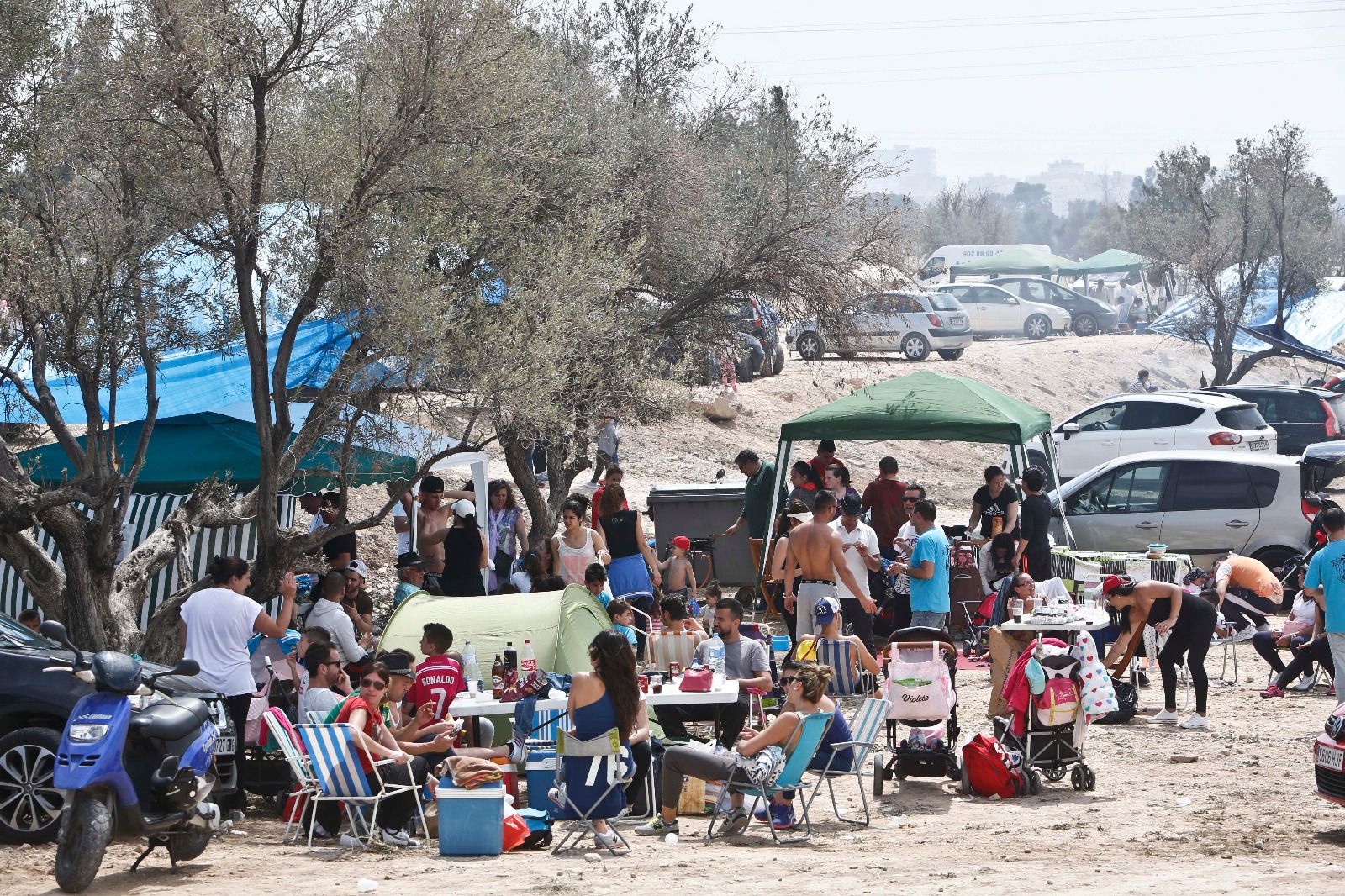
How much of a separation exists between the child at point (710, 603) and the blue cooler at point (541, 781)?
2638mm

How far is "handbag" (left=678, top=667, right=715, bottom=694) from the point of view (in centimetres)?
920

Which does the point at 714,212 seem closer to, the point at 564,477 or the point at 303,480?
the point at 564,477

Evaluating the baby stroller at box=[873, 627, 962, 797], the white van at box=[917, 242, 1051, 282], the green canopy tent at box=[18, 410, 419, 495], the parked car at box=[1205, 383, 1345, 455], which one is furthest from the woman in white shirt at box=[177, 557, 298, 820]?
the white van at box=[917, 242, 1051, 282]

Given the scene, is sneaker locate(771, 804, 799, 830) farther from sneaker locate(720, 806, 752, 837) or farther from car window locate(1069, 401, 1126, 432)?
car window locate(1069, 401, 1126, 432)

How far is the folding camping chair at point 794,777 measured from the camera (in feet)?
26.4

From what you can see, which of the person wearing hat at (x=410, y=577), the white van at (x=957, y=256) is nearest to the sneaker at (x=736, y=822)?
the person wearing hat at (x=410, y=577)

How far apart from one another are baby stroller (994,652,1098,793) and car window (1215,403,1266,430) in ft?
49.3

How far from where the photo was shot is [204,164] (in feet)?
35.7

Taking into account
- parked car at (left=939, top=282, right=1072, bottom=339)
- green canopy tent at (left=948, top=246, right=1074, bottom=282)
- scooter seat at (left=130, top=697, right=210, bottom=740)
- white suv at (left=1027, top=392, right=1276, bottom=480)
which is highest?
green canopy tent at (left=948, top=246, right=1074, bottom=282)

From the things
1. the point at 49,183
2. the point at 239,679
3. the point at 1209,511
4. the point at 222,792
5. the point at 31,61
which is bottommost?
the point at 222,792

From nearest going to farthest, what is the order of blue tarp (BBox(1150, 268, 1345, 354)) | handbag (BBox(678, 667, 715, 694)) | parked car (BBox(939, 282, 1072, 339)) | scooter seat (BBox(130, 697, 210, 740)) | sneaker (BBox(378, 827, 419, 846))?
scooter seat (BBox(130, 697, 210, 740)) → sneaker (BBox(378, 827, 419, 846)) → handbag (BBox(678, 667, 715, 694)) → blue tarp (BBox(1150, 268, 1345, 354)) → parked car (BBox(939, 282, 1072, 339))

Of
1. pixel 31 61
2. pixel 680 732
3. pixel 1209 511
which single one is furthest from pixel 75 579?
pixel 1209 511

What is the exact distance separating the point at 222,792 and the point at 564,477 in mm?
9935

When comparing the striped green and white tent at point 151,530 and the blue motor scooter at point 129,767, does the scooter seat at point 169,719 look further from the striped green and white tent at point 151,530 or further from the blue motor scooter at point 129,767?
the striped green and white tent at point 151,530
